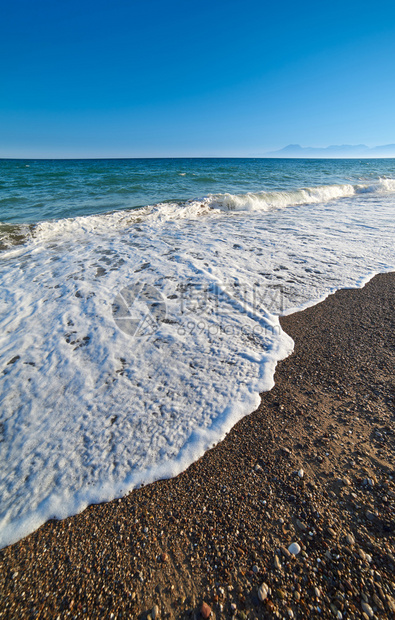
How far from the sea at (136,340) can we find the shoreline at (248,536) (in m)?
0.18

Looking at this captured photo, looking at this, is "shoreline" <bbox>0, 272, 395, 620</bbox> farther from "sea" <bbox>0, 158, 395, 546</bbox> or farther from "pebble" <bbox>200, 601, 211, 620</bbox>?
"sea" <bbox>0, 158, 395, 546</bbox>

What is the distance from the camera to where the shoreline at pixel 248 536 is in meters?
1.34

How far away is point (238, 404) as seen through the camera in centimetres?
246

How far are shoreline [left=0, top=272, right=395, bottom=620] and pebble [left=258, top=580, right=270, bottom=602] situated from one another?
0.02 m

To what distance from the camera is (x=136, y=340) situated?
3.38 metres

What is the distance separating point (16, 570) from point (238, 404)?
1.85 m

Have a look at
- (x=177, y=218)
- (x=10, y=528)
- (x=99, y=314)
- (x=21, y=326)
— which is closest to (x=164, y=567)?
(x=10, y=528)

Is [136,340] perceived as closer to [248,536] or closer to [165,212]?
[248,536]

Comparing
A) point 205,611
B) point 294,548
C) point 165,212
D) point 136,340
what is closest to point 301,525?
point 294,548

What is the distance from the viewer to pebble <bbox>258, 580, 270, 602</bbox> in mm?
1332

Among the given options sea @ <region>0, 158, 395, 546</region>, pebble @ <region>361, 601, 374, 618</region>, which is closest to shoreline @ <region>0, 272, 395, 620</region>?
pebble @ <region>361, 601, 374, 618</region>

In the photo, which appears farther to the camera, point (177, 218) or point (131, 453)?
point (177, 218)

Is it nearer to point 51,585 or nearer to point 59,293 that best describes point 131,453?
point 51,585

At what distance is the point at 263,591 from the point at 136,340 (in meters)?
2.57
